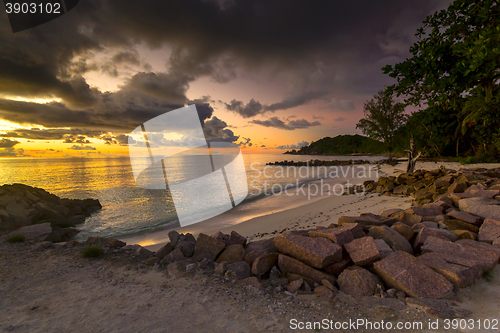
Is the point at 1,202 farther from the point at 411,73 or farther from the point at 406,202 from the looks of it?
the point at 406,202

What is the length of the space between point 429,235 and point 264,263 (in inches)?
129

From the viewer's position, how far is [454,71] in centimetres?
653

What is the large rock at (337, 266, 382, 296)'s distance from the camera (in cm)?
309

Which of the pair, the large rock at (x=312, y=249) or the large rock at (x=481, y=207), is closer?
the large rock at (x=312, y=249)

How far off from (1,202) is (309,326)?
40.9 ft

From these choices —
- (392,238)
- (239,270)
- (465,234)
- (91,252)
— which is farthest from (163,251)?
(465,234)

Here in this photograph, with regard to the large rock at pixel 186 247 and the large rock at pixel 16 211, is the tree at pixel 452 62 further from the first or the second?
the large rock at pixel 16 211

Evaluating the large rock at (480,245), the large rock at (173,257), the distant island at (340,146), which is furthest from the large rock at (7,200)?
the distant island at (340,146)

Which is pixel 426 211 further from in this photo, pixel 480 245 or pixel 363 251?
pixel 363 251

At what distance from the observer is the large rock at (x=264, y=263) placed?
375cm

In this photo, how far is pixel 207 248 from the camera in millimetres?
4594

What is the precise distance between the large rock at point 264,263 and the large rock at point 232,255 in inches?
22.9

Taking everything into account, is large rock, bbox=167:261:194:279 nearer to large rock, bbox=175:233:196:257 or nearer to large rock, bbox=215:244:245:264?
large rock, bbox=175:233:196:257

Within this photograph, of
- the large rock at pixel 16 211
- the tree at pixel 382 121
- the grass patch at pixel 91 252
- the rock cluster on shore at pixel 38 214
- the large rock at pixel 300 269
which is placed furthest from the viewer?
the tree at pixel 382 121
